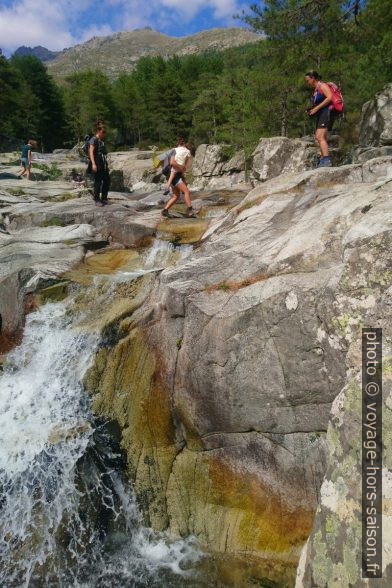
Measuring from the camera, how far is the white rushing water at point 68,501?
611 cm

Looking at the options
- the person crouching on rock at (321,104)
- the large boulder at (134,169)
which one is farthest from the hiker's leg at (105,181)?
the large boulder at (134,169)

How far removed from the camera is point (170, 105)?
2429 inches

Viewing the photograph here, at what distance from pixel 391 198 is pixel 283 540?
Answer: 5.13 meters

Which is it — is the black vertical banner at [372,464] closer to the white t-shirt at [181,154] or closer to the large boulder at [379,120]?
the white t-shirt at [181,154]

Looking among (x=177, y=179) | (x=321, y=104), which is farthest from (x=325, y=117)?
(x=177, y=179)

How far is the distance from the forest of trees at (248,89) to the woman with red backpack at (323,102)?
4.53 metres

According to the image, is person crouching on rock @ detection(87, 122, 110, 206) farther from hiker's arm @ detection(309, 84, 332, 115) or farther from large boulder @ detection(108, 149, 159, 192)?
large boulder @ detection(108, 149, 159, 192)

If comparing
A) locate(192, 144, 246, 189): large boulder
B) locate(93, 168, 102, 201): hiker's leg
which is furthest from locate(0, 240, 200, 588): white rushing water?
locate(192, 144, 246, 189): large boulder

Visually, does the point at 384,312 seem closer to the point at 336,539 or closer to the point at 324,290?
the point at 324,290

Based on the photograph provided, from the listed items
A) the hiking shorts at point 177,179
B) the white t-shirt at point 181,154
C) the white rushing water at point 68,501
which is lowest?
the white rushing water at point 68,501

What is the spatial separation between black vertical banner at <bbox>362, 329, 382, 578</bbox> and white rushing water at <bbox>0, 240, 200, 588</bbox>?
132 inches

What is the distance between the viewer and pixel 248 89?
26844 mm

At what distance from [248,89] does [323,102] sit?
1866 centimetres

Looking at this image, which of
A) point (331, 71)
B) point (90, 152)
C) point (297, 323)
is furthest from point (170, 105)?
point (297, 323)
